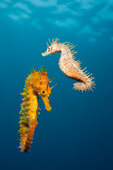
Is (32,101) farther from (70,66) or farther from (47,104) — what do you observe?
(70,66)

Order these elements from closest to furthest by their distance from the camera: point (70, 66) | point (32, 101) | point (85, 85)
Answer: point (32, 101) → point (70, 66) → point (85, 85)

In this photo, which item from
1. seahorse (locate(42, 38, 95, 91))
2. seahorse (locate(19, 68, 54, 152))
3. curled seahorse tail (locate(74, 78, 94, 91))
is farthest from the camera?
curled seahorse tail (locate(74, 78, 94, 91))

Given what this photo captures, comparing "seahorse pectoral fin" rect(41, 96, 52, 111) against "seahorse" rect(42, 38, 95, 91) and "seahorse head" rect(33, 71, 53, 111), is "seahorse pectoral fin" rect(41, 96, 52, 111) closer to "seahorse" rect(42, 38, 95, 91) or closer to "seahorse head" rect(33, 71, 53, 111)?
"seahorse head" rect(33, 71, 53, 111)

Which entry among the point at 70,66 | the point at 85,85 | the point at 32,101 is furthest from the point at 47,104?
the point at 85,85

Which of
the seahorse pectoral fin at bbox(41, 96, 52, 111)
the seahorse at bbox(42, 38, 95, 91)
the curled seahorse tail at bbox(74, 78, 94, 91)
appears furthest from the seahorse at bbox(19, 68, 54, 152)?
the curled seahorse tail at bbox(74, 78, 94, 91)

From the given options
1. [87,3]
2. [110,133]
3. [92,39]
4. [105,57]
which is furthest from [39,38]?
[110,133]
